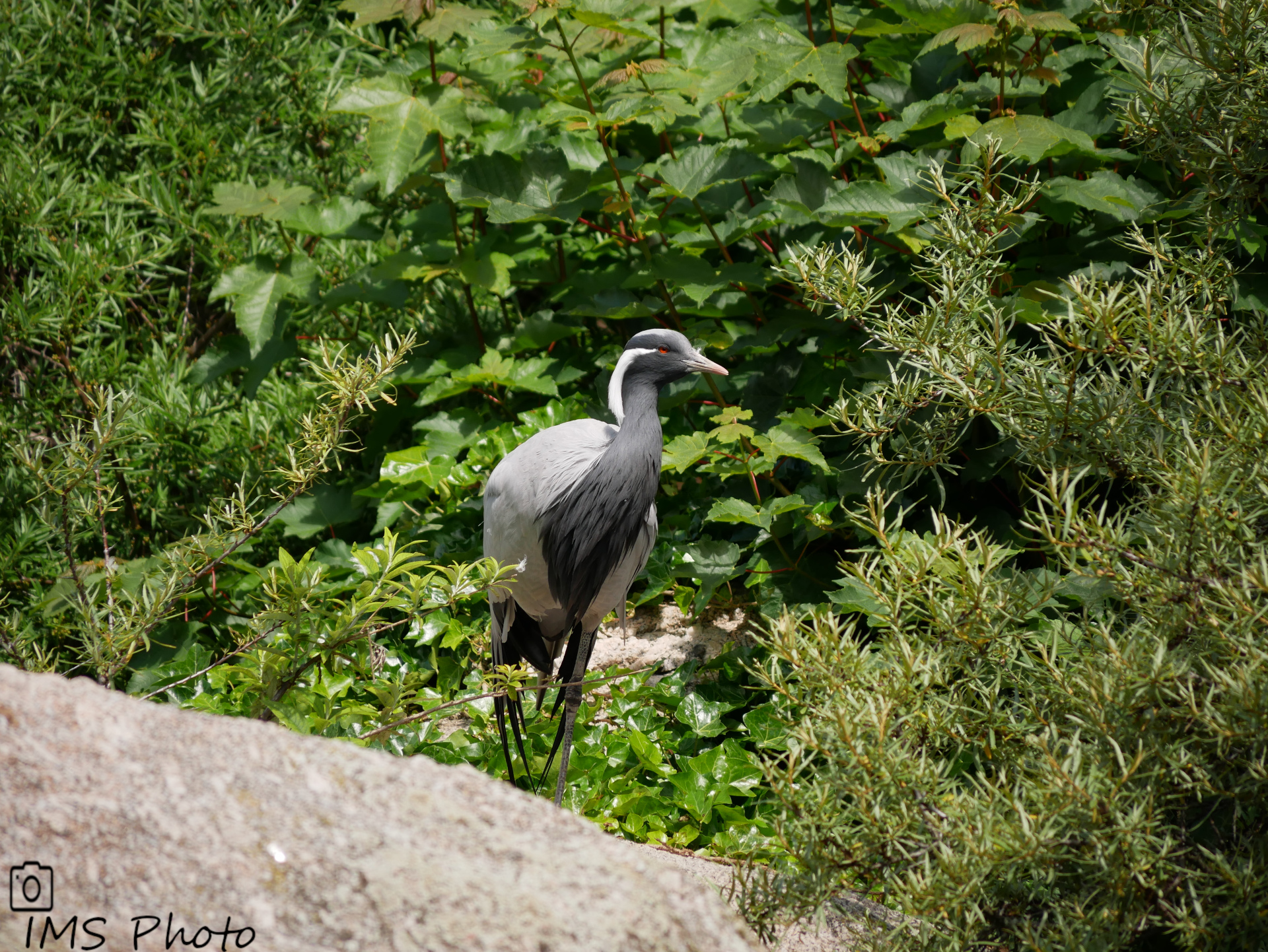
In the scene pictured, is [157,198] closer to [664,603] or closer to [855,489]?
[664,603]

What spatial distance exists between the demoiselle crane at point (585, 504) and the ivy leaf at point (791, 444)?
26cm

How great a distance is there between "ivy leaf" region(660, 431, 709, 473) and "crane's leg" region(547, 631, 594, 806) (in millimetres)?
607

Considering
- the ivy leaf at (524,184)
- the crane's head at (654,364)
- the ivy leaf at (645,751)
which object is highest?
the ivy leaf at (524,184)

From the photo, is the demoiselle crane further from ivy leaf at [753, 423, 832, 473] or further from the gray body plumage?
ivy leaf at [753, 423, 832, 473]

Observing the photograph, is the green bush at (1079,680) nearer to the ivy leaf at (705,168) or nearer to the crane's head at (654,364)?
the crane's head at (654,364)

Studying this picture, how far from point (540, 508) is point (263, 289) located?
168cm

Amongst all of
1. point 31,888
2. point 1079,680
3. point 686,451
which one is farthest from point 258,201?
point 1079,680

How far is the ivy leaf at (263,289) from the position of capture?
12.3 ft

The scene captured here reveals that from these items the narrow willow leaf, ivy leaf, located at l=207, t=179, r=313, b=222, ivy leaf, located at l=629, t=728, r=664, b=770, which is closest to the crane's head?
the narrow willow leaf

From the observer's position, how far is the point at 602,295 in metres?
3.85

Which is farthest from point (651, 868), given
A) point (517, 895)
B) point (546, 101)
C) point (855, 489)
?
point (546, 101)

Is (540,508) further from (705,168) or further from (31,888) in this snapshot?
Result: (31,888)

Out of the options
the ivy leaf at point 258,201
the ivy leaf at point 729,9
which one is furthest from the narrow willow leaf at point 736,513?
the ivy leaf at point 258,201

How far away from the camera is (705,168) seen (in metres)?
3.47
